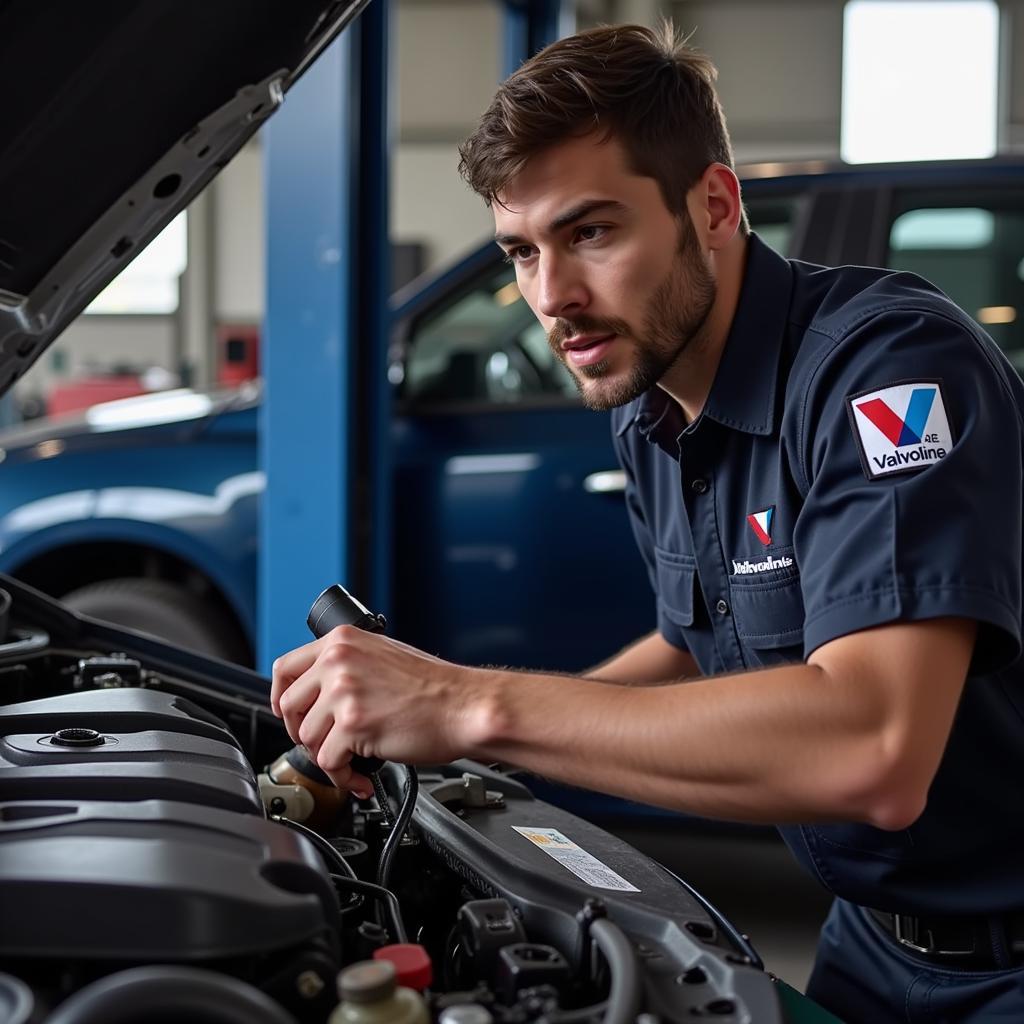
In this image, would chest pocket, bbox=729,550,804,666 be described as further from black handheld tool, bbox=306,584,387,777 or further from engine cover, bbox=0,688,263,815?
engine cover, bbox=0,688,263,815

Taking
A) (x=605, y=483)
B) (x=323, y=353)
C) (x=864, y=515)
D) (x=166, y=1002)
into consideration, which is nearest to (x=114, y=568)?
(x=323, y=353)

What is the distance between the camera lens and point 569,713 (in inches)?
39.1

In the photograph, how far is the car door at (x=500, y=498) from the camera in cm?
280

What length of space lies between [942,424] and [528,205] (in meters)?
0.45

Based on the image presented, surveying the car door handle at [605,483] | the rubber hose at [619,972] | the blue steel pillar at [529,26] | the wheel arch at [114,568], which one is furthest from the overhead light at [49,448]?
the rubber hose at [619,972]

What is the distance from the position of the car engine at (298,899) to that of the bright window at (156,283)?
40.3 feet

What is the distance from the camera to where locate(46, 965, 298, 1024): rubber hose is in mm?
695

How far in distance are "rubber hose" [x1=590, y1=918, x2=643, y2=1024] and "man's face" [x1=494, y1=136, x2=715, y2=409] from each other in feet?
1.87

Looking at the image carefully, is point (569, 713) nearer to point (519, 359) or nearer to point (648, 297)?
point (648, 297)


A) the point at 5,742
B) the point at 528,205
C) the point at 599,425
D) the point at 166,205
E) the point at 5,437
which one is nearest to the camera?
the point at 5,742

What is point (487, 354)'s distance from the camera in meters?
3.07

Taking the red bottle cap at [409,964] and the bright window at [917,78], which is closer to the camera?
the red bottle cap at [409,964]

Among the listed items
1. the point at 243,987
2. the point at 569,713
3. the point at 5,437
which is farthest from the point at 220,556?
the point at 243,987

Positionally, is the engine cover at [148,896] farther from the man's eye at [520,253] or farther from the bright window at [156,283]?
the bright window at [156,283]
